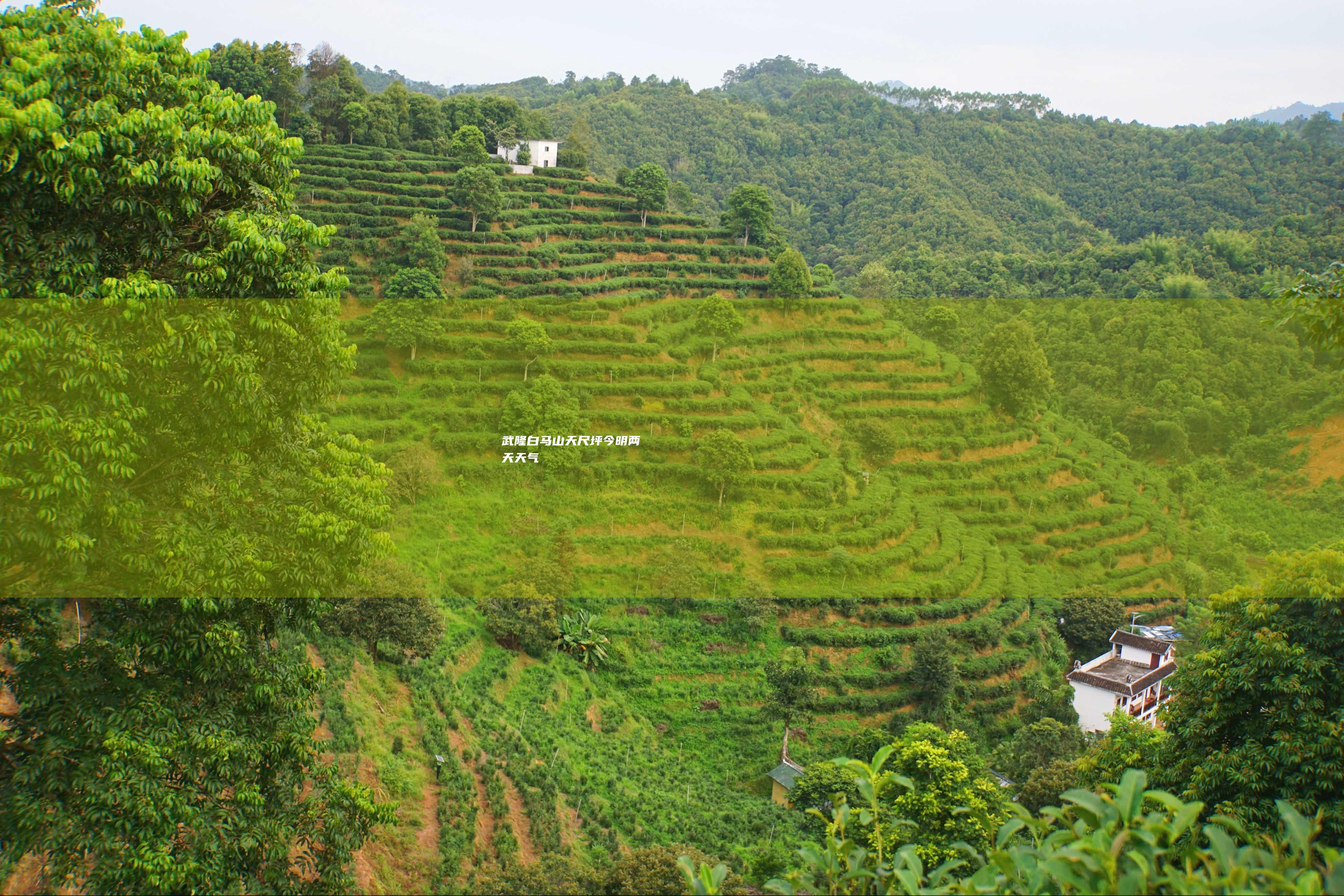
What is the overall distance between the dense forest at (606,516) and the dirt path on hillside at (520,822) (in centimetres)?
6

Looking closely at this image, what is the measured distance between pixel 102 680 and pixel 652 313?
2303 cm

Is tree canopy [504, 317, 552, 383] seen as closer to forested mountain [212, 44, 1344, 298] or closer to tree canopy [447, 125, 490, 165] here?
tree canopy [447, 125, 490, 165]

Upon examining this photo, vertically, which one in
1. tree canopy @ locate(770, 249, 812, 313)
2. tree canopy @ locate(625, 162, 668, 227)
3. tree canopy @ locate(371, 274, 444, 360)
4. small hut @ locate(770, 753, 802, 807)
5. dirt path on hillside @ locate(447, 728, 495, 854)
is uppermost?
tree canopy @ locate(625, 162, 668, 227)

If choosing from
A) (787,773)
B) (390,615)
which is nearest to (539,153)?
(390,615)

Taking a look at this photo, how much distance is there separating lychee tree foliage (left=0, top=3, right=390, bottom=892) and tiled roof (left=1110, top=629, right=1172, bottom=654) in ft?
69.0

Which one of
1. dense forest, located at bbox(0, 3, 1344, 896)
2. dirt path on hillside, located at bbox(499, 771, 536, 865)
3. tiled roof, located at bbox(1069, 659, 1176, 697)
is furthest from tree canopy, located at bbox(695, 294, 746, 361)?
dirt path on hillside, located at bbox(499, 771, 536, 865)

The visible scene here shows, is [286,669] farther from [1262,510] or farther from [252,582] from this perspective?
[1262,510]

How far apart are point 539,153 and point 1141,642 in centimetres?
2717

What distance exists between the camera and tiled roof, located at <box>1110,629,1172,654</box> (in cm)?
2216

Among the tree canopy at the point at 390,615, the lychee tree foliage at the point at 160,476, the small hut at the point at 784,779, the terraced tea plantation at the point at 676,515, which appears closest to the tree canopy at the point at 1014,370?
the terraced tea plantation at the point at 676,515

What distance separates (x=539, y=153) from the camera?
3556 centimetres

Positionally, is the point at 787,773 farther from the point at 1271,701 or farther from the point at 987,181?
the point at 987,181

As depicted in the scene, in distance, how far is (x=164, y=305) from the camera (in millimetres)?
5785

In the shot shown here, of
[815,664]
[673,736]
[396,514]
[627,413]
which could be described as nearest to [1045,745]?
[815,664]
